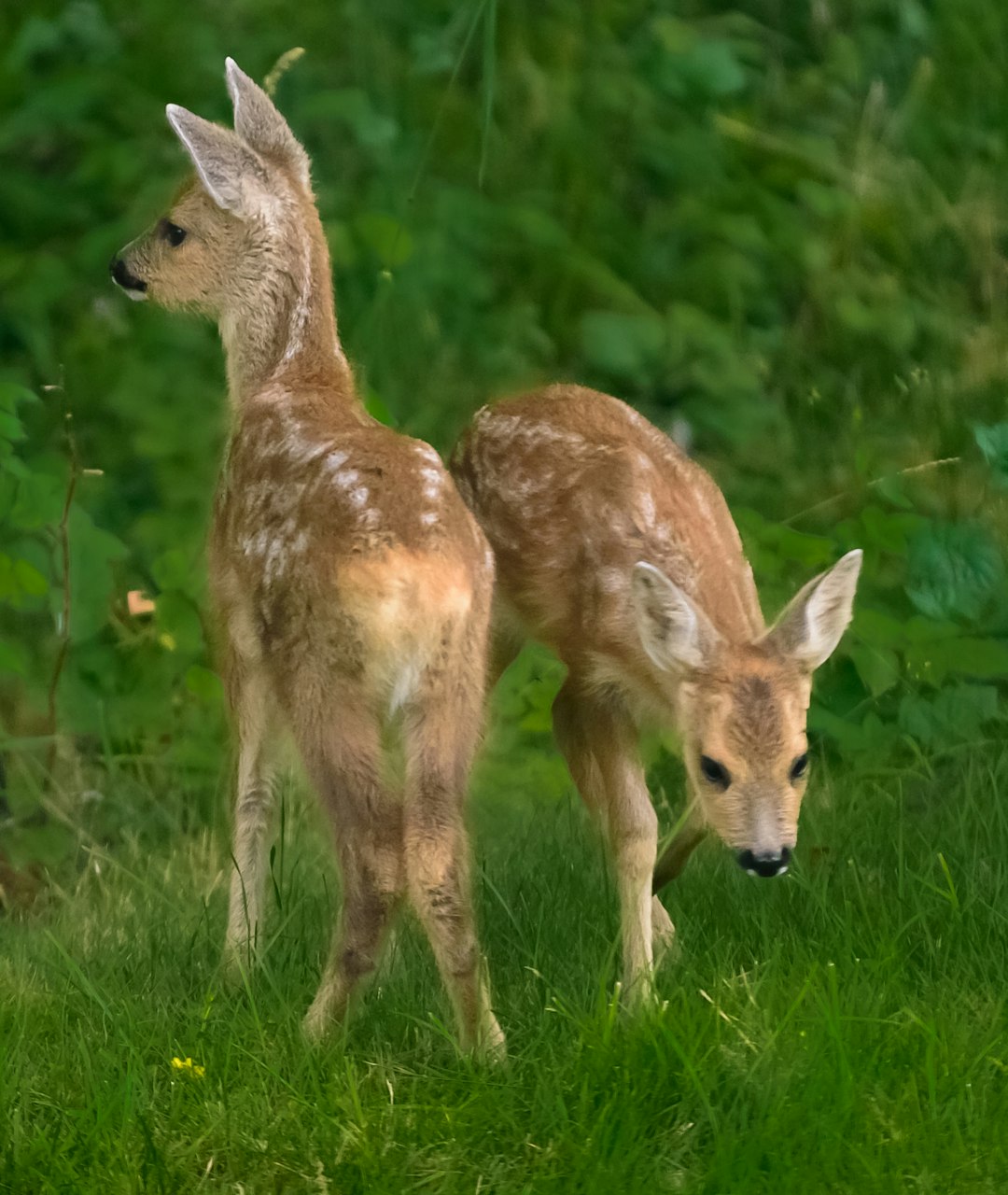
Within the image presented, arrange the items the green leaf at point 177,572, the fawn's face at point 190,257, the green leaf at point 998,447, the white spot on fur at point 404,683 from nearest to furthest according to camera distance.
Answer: the white spot on fur at point 404,683 → the fawn's face at point 190,257 → the green leaf at point 998,447 → the green leaf at point 177,572

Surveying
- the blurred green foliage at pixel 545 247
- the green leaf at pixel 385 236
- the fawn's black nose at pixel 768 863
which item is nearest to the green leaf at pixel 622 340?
the blurred green foliage at pixel 545 247

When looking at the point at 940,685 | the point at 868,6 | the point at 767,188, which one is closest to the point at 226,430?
the point at 940,685

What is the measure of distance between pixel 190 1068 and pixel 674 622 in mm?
1450

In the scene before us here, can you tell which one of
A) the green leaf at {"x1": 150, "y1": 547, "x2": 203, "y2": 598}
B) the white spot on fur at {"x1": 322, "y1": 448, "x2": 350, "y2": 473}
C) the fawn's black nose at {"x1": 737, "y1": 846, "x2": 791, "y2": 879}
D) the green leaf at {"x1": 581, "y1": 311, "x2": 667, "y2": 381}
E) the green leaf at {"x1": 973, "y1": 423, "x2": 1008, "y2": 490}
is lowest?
the green leaf at {"x1": 150, "y1": 547, "x2": 203, "y2": 598}

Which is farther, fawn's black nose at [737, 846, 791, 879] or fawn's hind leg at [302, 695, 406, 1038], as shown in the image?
fawn's black nose at [737, 846, 791, 879]

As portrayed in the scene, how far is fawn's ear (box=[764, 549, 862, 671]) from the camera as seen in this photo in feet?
15.9

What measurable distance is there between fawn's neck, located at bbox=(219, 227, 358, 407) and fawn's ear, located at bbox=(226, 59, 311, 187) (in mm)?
222

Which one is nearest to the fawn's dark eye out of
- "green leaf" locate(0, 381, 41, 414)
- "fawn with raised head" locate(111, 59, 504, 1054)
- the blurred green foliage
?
"fawn with raised head" locate(111, 59, 504, 1054)

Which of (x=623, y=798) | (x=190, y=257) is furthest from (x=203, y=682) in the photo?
(x=623, y=798)

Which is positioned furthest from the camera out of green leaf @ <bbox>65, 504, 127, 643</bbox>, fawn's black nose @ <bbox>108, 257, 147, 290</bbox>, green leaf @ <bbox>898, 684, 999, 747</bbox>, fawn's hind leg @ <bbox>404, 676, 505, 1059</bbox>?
green leaf @ <bbox>65, 504, 127, 643</bbox>

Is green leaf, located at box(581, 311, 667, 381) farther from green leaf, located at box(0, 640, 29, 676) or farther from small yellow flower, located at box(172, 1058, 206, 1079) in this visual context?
small yellow flower, located at box(172, 1058, 206, 1079)

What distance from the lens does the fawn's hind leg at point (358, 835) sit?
170 inches

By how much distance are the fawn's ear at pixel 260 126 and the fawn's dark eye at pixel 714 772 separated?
1.80 meters

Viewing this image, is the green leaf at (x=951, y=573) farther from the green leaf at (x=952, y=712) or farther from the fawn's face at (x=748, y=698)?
the fawn's face at (x=748, y=698)
